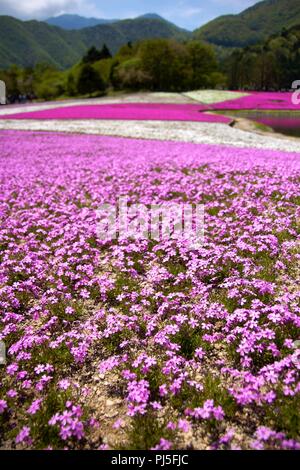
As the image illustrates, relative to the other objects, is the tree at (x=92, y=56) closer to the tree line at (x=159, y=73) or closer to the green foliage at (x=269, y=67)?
the tree line at (x=159, y=73)

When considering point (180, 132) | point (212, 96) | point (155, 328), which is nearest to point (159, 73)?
point (212, 96)

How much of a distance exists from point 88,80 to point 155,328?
4675 inches

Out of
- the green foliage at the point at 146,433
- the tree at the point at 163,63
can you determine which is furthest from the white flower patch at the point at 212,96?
the green foliage at the point at 146,433

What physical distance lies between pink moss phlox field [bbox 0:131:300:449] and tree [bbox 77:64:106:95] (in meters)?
110

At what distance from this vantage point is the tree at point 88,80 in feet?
363

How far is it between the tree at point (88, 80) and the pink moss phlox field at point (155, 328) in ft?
361

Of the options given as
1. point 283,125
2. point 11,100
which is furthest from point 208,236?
point 11,100

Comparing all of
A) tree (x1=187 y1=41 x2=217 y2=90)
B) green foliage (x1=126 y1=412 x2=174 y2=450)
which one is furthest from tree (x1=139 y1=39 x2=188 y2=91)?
green foliage (x1=126 y1=412 x2=174 y2=450)

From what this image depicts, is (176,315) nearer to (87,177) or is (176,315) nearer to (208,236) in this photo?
(208,236)

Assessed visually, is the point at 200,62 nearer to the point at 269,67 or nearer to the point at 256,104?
the point at 269,67

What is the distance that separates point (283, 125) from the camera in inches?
1933

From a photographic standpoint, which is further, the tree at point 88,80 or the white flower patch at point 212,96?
the tree at point 88,80

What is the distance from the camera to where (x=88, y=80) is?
4375 inches
